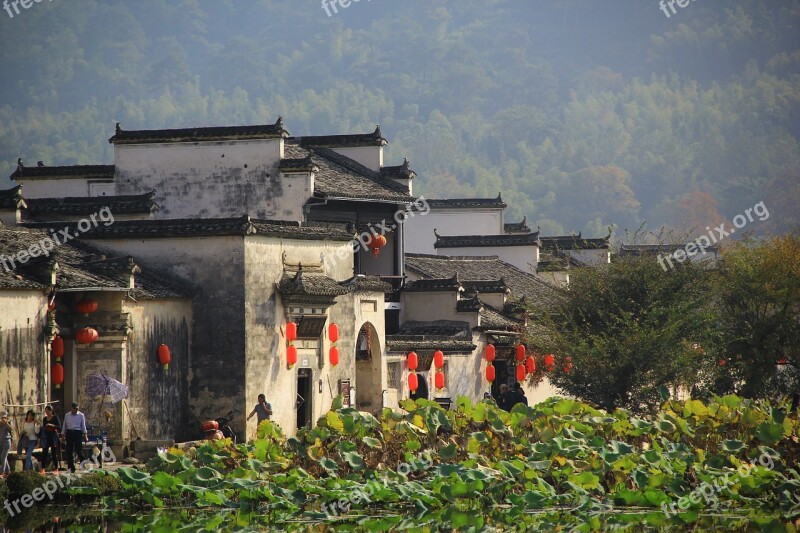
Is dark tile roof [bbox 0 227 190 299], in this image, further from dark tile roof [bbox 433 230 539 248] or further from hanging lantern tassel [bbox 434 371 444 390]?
dark tile roof [bbox 433 230 539 248]

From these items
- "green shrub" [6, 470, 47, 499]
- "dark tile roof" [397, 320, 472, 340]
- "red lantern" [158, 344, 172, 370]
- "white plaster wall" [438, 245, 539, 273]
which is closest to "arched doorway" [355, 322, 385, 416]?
"dark tile roof" [397, 320, 472, 340]

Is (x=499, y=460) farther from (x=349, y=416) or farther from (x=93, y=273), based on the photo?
(x=93, y=273)

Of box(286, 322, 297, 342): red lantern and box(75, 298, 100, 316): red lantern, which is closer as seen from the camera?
box(75, 298, 100, 316): red lantern

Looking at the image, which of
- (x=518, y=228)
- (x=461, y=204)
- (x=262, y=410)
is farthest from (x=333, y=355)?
(x=518, y=228)

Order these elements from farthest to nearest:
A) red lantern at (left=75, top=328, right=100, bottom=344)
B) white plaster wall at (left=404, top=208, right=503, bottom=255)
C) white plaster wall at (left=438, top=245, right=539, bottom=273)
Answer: white plaster wall at (left=404, top=208, right=503, bottom=255)
white plaster wall at (left=438, top=245, right=539, bottom=273)
red lantern at (left=75, top=328, right=100, bottom=344)

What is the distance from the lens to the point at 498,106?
552 ft

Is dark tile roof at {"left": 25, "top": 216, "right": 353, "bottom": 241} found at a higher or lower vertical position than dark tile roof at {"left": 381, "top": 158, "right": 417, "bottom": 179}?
lower

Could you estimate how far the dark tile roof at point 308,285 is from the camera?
91.4 ft

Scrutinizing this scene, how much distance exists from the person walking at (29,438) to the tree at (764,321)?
1710 cm

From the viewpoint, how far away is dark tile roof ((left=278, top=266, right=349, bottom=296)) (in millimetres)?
27844

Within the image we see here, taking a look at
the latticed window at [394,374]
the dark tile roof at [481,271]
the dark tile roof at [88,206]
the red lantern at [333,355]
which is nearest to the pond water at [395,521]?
the red lantern at [333,355]

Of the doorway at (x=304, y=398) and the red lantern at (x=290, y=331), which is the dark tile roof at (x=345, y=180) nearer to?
the doorway at (x=304, y=398)

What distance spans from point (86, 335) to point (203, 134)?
1116cm

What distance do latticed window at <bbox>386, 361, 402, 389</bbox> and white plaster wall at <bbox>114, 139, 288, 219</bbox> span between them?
451 cm
